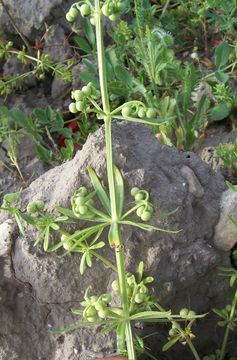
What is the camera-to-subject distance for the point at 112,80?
7.32 ft

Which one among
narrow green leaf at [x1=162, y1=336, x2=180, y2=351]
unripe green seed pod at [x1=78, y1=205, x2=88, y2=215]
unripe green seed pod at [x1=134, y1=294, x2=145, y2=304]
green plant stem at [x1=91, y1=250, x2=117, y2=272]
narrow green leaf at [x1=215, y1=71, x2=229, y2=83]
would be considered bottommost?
narrow green leaf at [x1=162, y1=336, x2=180, y2=351]

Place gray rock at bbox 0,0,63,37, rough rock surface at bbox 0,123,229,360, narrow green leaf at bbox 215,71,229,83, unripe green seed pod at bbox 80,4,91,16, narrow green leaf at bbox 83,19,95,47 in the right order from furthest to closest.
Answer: gray rock at bbox 0,0,63,37
narrow green leaf at bbox 83,19,95,47
narrow green leaf at bbox 215,71,229,83
rough rock surface at bbox 0,123,229,360
unripe green seed pod at bbox 80,4,91,16

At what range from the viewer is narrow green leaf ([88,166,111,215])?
1.50 meters

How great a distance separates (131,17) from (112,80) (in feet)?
1.77

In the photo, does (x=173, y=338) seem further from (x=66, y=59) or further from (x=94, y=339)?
(x=66, y=59)

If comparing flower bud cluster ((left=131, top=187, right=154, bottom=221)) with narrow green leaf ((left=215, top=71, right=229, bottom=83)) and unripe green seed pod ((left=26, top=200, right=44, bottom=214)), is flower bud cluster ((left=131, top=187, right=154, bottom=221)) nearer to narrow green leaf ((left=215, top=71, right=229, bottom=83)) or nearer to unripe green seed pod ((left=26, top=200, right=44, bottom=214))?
unripe green seed pod ((left=26, top=200, right=44, bottom=214))

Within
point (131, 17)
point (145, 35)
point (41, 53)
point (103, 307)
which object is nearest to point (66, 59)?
point (41, 53)

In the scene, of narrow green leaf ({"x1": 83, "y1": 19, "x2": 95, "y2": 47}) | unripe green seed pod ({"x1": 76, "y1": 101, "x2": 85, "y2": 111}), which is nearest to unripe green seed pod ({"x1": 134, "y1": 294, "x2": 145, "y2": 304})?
unripe green seed pod ({"x1": 76, "y1": 101, "x2": 85, "y2": 111})

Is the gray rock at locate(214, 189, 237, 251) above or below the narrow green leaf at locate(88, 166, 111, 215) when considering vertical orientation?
below

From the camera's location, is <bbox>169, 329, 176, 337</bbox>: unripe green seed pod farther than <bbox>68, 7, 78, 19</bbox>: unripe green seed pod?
Yes

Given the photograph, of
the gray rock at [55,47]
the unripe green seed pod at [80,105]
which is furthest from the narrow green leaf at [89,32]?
the unripe green seed pod at [80,105]

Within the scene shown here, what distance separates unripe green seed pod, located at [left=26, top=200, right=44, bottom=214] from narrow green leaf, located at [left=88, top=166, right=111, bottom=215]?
15 centimetres

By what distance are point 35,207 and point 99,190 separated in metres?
0.17

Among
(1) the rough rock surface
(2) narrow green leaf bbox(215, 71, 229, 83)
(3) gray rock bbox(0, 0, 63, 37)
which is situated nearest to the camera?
(1) the rough rock surface
